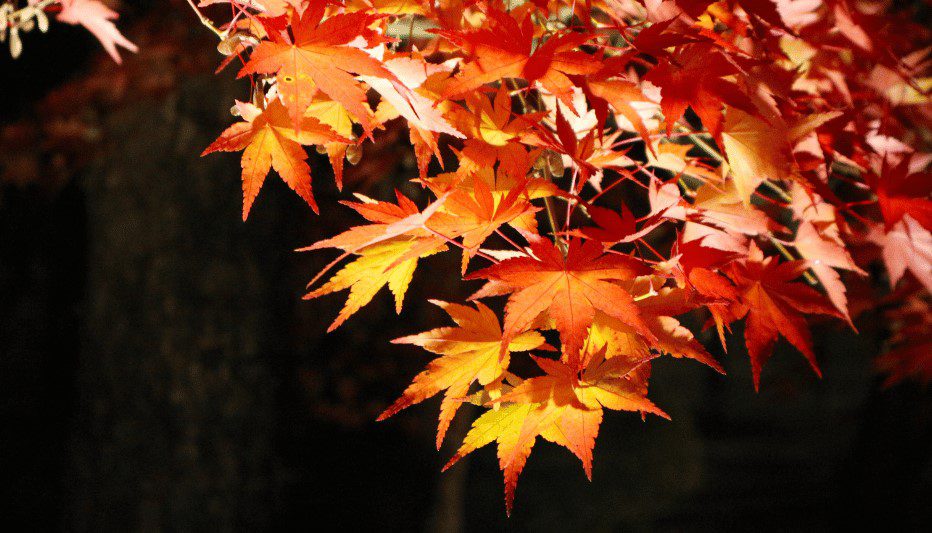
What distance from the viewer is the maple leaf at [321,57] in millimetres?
830

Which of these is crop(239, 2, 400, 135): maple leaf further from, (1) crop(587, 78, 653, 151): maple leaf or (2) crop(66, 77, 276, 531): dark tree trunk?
(2) crop(66, 77, 276, 531): dark tree trunk

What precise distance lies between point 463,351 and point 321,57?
403mm

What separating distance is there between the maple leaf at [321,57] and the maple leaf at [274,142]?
0.09 metres

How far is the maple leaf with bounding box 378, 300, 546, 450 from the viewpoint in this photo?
0.95 m

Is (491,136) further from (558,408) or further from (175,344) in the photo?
(175,344)

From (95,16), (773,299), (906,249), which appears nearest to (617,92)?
(773,299)

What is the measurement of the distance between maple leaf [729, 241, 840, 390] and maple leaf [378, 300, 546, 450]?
1.14 ft

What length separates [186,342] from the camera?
296cm

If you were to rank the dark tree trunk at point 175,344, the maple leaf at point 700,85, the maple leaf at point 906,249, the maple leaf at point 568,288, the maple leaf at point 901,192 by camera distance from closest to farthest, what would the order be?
the maple leaf at point 568,288 < the maple leaf at point 700,85 < the maple leaf at point 901,192 < the maple leaf at point 906,249 < the dark tree trunk at point 175,344

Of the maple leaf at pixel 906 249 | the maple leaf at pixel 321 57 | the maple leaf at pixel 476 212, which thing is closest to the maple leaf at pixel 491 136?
the maple leaf at pixel 476 212

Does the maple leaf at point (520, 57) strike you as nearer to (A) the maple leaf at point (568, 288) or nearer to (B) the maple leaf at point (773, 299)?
(A) the maple leaf at point (568, 288)

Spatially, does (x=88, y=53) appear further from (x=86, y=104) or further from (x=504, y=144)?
(x=504, y=144)

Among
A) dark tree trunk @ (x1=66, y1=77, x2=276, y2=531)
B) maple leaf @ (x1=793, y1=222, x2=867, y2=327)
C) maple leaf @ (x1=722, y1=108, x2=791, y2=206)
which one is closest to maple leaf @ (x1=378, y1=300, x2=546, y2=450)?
maple leaf @ (x1=722, y1=108, x2=791, y2=206)

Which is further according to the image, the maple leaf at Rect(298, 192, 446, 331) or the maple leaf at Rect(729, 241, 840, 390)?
the maple leaf at Rect(729, 241, 840, 390)
